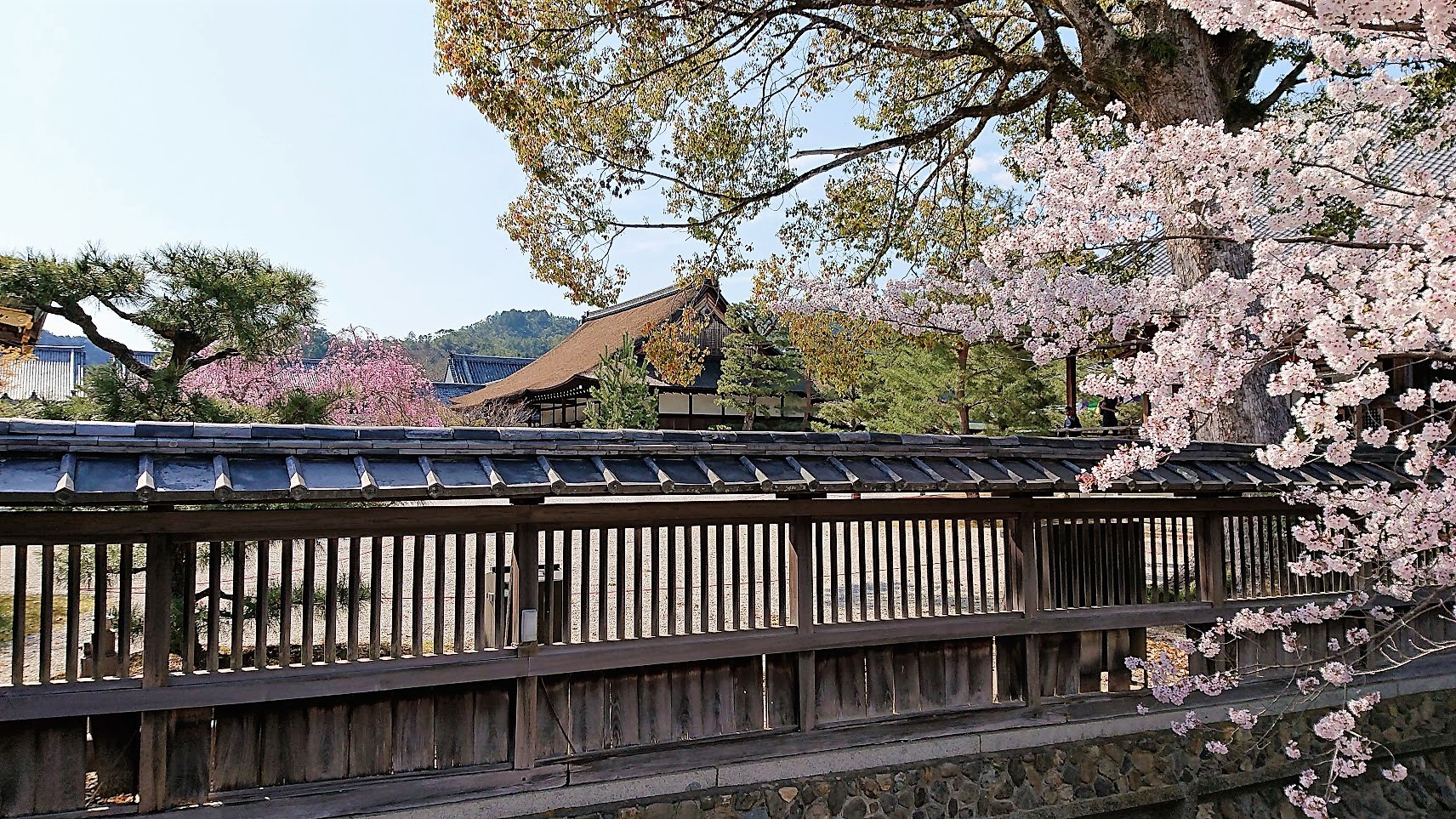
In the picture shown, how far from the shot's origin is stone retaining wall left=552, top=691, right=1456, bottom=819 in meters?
4.74

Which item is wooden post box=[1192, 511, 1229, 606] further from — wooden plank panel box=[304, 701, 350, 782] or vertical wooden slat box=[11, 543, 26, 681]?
vertical wooden slat box=[11, 543, 26, 681]

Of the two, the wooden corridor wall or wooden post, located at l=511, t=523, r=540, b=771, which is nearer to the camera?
the wooden corridor wall

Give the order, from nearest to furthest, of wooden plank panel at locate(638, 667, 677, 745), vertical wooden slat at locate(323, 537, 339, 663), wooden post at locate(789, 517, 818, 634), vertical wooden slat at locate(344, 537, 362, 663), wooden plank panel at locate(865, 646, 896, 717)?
vertical wooden slat at locate(323, 537, 339, 663)
vertical wooden slat at locate(344, 537, 362, 663)
wooden plank panel at locate(638, 667, 677, 745)
wooden post at locate(789, 517, 818, 634)
wooden plank panel at locate(865, 646, 896, 717)

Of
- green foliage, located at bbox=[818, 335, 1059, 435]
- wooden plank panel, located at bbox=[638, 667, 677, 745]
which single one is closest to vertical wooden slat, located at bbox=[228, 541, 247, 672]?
wooden plank panel, located at bbox=[638, 667, 677, 745]

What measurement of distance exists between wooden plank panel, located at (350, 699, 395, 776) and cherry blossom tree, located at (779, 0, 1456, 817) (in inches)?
164

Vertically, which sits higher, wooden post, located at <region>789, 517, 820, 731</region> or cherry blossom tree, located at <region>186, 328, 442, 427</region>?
cherry blossom tree, located at <region>186, 328, 442, 427</region>

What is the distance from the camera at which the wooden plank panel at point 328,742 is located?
4074mm

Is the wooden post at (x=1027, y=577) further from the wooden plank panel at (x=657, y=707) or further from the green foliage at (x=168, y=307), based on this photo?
the green foliage at (x=168, y=307)

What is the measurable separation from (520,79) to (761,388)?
15433mm

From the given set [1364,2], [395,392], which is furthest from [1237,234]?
[395,392]

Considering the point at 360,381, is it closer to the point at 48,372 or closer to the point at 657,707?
the point at 657,707

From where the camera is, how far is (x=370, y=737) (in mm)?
4172

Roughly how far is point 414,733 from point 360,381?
16.6 m

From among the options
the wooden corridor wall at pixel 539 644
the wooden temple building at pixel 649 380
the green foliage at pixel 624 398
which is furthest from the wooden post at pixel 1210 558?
the wooden temple building at pixel 649 380
